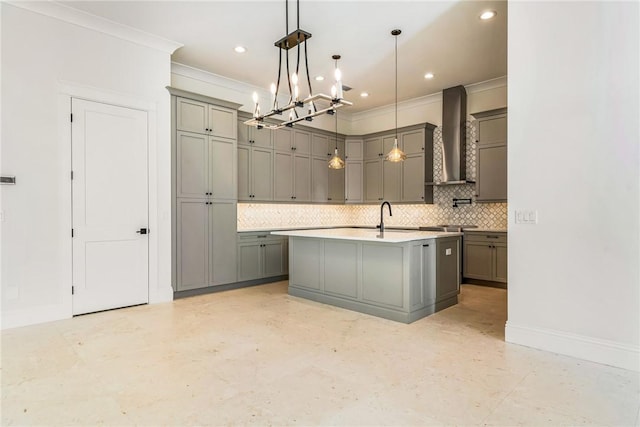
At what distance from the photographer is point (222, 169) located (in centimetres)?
525

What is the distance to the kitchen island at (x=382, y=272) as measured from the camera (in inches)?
149

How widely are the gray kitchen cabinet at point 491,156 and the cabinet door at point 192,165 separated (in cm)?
419


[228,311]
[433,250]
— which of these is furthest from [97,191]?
[433,250]

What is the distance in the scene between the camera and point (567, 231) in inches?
115

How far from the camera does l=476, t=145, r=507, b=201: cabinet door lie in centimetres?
550

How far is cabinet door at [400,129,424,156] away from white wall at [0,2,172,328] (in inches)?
183

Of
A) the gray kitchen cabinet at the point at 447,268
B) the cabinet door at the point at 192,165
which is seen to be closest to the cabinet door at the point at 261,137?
the cabinet door at the point at 192,165

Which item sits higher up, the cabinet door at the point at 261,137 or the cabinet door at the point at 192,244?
the cabinet door at the point at 261,137

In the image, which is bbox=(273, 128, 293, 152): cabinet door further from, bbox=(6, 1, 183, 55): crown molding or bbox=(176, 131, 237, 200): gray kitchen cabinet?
bbox=(6, 1, 183, 55): crown molding

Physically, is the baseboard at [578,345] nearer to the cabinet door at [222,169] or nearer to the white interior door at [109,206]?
the cabinet door at [222,169]

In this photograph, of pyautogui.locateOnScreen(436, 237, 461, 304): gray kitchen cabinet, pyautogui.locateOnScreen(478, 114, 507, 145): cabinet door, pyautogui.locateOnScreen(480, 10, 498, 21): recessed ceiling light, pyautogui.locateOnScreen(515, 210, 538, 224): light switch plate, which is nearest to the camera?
pyautogui.locateOnScreen(515, 210, 538, 224): light switch plate

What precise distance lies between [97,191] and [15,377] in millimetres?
2162

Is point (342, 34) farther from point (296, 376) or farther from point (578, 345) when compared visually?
point (578, 345)

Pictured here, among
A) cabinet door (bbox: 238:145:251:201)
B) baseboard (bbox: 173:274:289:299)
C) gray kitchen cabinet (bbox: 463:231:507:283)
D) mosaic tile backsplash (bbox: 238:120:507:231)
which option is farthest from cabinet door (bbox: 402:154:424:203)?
cabinet door (bbox: 238:145:251:201)
